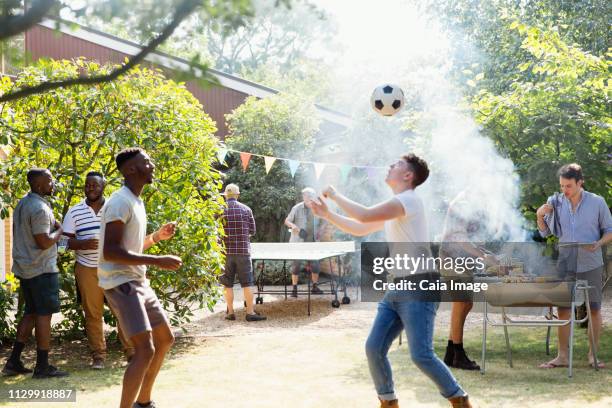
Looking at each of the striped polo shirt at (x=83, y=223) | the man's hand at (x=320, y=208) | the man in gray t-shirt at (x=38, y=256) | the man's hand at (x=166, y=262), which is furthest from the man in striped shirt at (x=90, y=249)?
the man's hand at (x=320, y=208)

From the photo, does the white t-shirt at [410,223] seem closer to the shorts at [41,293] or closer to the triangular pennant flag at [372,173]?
the shorts at [41,293]

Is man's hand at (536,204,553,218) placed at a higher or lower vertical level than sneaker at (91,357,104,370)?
higher

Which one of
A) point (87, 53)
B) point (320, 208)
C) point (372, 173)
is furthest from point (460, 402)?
point (87, 53)

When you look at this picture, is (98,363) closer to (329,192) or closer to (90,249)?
(90,249)

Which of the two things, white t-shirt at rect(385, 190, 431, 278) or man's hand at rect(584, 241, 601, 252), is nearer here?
white t-shirt at rect(385, 190, 431, 278)

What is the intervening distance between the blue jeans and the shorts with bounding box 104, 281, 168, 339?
1342 mm

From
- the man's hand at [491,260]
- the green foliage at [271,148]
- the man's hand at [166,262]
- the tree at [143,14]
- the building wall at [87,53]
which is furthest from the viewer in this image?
the building wall at [87,53]

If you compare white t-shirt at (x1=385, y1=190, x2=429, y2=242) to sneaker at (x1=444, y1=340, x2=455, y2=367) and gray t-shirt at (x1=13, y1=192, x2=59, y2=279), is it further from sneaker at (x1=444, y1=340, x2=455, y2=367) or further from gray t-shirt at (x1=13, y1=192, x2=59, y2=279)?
gray t-shirt at (x1=13, y1=192, x2=59, y2=279)

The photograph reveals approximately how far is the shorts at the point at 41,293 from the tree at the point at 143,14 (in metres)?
4.67

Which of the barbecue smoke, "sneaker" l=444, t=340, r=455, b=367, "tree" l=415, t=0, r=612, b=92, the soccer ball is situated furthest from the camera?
"tree" l=415, t=0, r=612, b=92

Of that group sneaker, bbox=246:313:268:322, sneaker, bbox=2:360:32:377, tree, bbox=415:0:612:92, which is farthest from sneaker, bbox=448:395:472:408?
tree, bbox=415:0:612:92

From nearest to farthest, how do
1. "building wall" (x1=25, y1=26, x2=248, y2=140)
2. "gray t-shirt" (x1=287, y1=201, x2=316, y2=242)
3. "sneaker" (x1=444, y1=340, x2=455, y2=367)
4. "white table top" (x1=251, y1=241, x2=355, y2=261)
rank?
"sneaker" (x1=444, y1=340, x2=455, y2=367), "white table top" (x1=251, y1=241, x2=355, y2=261), "gray t-shirt" (x1=287, y1=201, x2=316, y2=242), "building wall" (x1=25, y1=26, x2=248, y2=140)

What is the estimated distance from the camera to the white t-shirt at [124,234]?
4418mm

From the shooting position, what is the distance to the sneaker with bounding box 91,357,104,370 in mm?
6777
